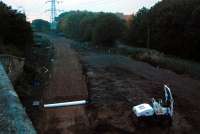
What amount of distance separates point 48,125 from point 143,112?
348 cm

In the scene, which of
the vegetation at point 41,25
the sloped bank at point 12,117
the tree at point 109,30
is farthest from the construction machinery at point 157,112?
the vegetation at point 41,25

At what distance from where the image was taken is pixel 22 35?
3744 centimetres

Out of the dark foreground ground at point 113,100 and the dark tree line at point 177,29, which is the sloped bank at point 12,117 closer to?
the dark foreground ground at point 113,100

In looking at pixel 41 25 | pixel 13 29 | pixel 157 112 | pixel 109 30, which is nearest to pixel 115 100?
pixel 157 112

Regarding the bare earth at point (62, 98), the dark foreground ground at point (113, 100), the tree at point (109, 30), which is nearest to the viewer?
the dark foreground ground at point (113, 100)

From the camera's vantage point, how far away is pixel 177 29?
4806 cm

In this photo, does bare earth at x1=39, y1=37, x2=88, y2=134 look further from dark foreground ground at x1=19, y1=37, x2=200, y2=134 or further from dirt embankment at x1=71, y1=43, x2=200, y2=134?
dirt embankment at x1=71, y1=43, x2=200, y2=134

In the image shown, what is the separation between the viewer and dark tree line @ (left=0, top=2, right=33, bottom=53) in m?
34.4

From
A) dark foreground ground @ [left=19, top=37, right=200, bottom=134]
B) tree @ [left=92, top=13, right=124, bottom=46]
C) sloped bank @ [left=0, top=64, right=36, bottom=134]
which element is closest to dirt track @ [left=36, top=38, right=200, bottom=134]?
dark foreground ground @ [left=19, top=37, right=200, bottom=134]

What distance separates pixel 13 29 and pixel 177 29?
20970mm

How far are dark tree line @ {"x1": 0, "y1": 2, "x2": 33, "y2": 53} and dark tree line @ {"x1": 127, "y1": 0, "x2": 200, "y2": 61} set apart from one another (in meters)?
17.6

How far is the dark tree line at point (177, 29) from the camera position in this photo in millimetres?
43156

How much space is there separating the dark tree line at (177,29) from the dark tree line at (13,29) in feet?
57.8

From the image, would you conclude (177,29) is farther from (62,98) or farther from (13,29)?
(62,98)
